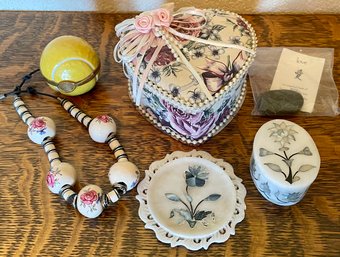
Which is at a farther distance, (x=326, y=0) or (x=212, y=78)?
(x=326, y=0)

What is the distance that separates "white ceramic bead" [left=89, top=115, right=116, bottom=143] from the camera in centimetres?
61

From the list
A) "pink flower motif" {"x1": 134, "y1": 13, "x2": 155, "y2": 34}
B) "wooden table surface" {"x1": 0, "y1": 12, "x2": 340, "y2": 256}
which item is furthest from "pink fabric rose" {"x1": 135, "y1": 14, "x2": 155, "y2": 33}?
"wooden table surface" {"x1": 0, "y1": 12, "x2": 340, "y2": 256}

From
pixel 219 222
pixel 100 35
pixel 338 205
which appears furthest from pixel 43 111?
pixel 338 205

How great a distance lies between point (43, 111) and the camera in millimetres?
660

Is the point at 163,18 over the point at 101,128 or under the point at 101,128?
over

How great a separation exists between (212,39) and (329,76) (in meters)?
0.19

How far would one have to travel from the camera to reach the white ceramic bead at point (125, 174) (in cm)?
57

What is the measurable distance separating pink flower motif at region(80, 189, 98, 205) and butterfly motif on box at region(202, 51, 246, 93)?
0.18 metres

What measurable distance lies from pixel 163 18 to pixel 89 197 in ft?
0.75

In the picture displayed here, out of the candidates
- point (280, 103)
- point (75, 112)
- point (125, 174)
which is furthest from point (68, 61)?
point (280, 103)

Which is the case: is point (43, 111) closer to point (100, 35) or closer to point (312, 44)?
point (100, 35)

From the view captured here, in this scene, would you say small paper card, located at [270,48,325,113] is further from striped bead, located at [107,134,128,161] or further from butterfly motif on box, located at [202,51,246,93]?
striped bead, located at [107,134,128,161]

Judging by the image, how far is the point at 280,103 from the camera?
0.64 m

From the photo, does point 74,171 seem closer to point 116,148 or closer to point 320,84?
point 116,148
